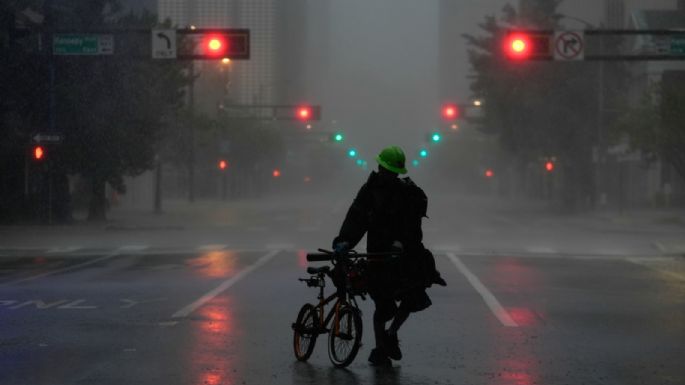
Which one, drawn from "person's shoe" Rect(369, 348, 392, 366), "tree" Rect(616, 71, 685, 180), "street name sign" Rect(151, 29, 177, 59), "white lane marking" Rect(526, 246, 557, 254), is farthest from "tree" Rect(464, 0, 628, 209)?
"person's shoe" Rect(369, 348, 392, 366)

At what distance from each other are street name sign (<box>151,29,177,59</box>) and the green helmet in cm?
2414

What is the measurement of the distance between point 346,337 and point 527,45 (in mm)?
23727

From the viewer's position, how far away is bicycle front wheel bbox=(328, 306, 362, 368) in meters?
9.84

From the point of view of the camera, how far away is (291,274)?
21484mm

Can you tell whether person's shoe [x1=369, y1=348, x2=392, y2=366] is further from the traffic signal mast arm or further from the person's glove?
the traffic signal mast arm

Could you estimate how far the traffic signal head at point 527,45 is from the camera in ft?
105

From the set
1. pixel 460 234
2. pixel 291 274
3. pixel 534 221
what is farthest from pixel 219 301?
pixel 534 221

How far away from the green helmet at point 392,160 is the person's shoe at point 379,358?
1578 mm

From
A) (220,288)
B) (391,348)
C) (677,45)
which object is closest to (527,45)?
(677,45)

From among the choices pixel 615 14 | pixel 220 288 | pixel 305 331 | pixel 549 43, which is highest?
pixel 615 14

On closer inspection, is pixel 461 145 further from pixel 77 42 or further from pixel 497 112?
pixel 77 42

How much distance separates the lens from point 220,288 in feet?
60.6

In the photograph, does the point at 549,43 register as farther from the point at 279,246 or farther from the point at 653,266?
the point at 653,266

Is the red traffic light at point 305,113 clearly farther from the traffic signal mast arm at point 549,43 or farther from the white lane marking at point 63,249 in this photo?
the white lane marking at point 63,249
